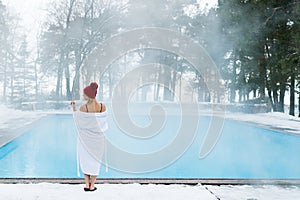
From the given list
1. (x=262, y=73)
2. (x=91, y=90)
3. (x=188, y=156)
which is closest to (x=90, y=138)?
(x=91, y=90)

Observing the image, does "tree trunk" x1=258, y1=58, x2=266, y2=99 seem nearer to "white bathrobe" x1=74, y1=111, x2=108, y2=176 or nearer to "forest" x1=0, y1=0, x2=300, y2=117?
"forest" x1=0, y1=0, x2=300, y2=117

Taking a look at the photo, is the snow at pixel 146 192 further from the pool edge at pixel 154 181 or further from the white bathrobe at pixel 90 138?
the white bathrobe at pixel 90 138

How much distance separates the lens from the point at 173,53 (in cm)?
2300

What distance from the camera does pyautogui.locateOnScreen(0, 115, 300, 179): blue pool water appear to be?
5105 millimetres

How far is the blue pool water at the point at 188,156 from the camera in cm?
511

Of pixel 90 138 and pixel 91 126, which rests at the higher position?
pixel 91 126

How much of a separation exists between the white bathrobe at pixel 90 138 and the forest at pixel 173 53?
9.13 metres

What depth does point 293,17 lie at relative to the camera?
37.6 ft

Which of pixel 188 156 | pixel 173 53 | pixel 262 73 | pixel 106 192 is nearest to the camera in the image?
pixel 106 192

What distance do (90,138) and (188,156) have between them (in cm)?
422

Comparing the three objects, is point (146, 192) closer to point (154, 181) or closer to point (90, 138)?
point (154, 181)

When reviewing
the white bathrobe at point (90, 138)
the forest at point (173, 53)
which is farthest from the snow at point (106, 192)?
the forest at point (173, 53)

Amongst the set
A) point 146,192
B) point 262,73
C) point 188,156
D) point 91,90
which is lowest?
point 188,156

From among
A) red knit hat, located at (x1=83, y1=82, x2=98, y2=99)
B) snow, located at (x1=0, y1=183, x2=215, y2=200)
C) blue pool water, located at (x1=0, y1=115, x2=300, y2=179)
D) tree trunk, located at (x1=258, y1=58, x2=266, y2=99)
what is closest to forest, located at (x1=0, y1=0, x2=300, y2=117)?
tree trunk, located at (x1=258, y1=58, x2=266, y2=99)
